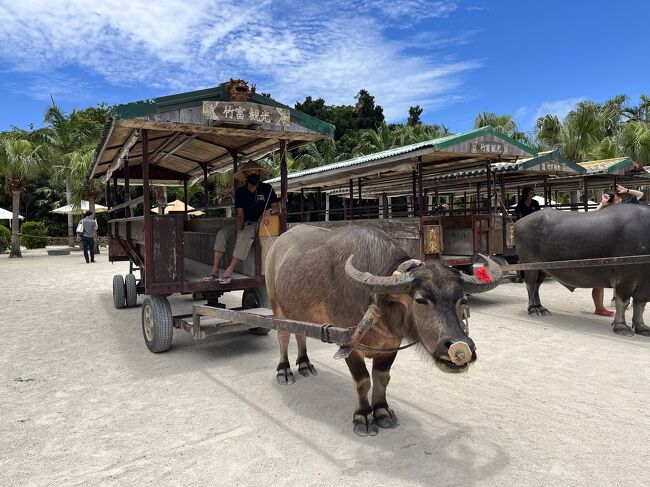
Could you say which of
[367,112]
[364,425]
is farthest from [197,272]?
[367,112]

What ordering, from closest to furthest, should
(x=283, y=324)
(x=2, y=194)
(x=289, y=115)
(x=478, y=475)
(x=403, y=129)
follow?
(x=478, y=475)
(x=283, y=324)
(x=289, y=115)
(x=403, y=129)
(x=2, y=194)

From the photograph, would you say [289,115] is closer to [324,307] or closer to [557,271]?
[324,307]

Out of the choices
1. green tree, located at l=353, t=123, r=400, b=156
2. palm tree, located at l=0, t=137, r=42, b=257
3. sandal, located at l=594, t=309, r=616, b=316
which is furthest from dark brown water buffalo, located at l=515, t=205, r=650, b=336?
palm tree, located at l=0, t=137, r=42, b=257

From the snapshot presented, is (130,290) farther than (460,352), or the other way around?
(130,290)

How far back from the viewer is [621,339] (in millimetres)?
5562

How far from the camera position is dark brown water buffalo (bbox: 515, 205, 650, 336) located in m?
5.70

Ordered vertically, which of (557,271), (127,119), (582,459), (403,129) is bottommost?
(582,459)

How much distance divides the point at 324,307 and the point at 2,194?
37530mm

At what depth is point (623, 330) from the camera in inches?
227

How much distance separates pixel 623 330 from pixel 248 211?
4.98 metres

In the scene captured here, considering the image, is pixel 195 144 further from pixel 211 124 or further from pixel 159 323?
pixel 159 323

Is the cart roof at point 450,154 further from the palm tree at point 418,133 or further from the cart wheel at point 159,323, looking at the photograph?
the palm tree at point 418,133

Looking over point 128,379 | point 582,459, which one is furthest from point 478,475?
point 128,379

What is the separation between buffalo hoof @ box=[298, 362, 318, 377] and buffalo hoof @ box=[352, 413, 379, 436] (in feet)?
4.21
